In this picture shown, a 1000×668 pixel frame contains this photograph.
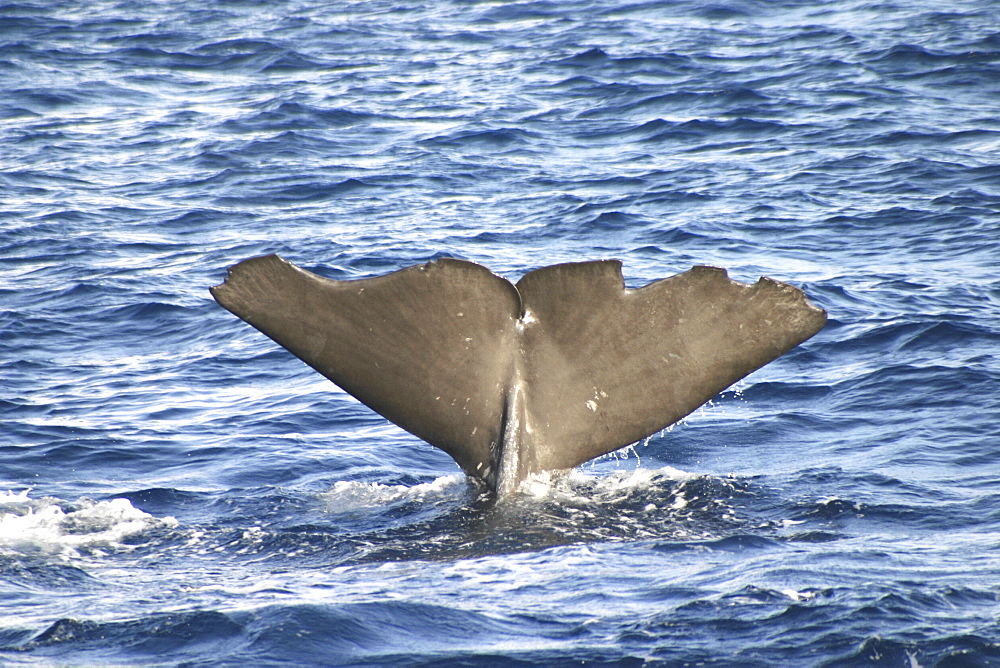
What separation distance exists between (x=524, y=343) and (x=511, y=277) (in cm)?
533

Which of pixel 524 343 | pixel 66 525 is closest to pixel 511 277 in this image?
pixel 524 343

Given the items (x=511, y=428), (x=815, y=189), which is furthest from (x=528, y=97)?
(x=511, y=428)

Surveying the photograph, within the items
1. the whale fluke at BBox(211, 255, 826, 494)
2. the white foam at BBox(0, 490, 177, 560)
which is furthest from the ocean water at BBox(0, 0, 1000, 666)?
the whale fluke at BBox(211, 255, 826, 494)

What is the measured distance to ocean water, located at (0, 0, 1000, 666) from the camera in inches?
193

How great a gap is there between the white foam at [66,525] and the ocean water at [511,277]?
3 centimetres

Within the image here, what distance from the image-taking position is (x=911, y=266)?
11.4 metres

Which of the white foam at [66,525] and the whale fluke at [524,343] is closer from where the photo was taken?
the whale fluke at [524,343]

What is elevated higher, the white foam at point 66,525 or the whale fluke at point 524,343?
the whale fluke at point 524,343

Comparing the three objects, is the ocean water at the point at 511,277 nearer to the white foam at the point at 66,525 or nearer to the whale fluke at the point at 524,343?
the white foam at the point at 66,525

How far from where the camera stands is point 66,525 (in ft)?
21.0

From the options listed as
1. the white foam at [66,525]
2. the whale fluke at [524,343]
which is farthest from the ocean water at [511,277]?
the whale fluke at [524,343]

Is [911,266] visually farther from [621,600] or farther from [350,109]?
[350,109]

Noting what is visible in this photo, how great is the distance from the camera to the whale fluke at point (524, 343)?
554 centimetres

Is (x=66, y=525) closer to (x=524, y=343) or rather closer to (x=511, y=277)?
(x=524, y=343)
